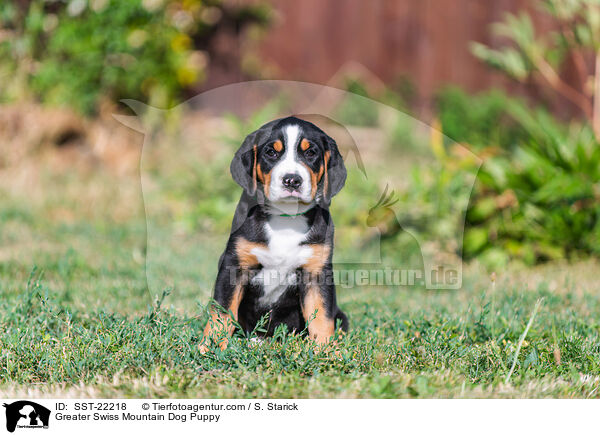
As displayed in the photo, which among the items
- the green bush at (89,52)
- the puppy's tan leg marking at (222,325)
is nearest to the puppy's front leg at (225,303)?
the puppy's tan leg marking at (222,325)

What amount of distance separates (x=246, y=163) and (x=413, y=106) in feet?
27.2

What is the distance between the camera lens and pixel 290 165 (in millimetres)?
2451

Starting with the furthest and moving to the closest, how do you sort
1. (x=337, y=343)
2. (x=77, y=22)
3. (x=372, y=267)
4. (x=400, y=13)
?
(x=400, y=13)
(x=77, y=22)
(x=372, y=267)
(x=337, y=343)

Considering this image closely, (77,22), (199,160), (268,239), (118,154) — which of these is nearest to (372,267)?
(268,239)

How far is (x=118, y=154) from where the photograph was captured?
305 inches

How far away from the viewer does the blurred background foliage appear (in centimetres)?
504

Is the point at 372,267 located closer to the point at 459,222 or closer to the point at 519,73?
the point at 459,222

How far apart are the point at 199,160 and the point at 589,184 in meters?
3.85

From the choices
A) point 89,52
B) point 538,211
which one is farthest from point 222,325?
point 89,52

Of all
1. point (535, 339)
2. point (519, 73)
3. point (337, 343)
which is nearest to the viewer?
point (337, 343)

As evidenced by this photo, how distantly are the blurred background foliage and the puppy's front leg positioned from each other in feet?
7.07
